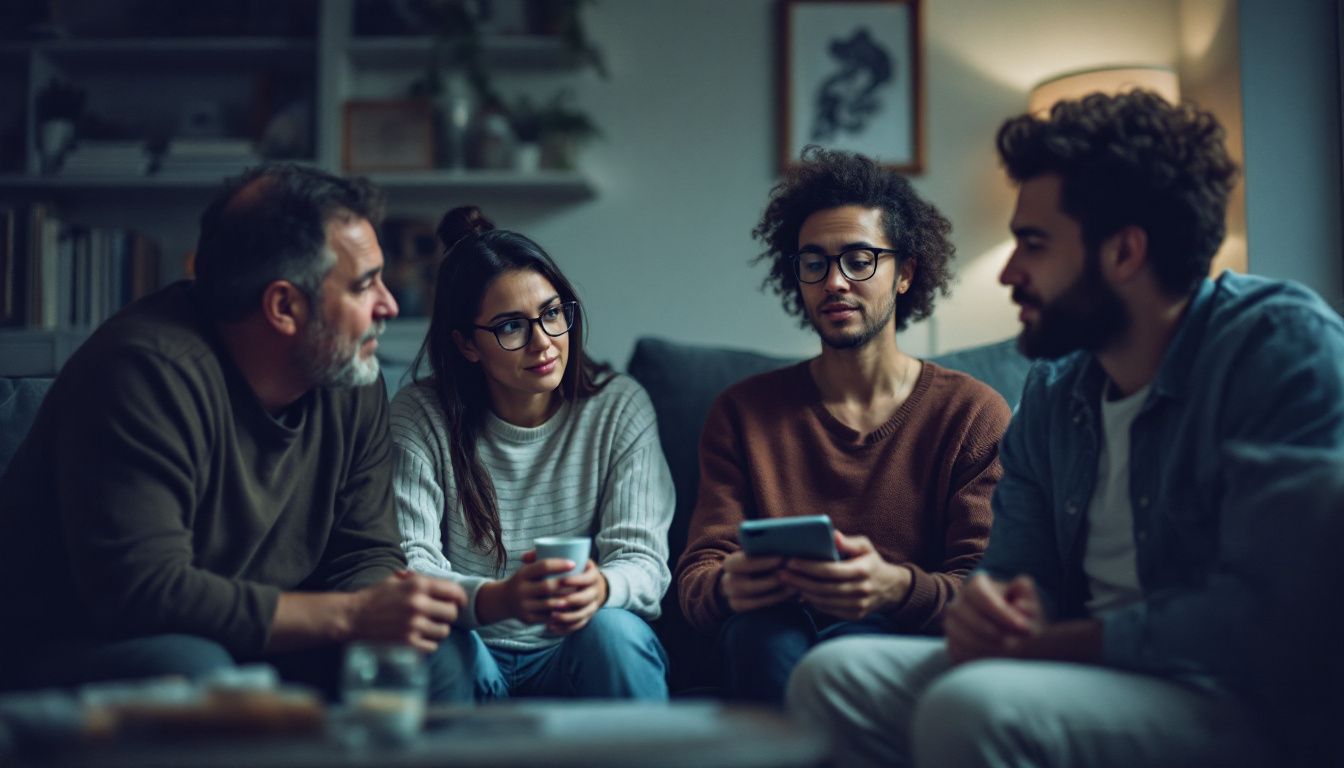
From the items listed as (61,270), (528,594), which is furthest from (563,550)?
(61,270)

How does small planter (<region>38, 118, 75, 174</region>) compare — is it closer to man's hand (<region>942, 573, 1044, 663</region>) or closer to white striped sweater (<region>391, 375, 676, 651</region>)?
white striped sweater (<region>391, 375, 676, 651</region>)

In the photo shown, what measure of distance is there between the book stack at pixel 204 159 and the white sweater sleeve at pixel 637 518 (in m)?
1.78

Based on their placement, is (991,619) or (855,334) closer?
(991,619)

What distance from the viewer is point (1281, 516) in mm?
1245

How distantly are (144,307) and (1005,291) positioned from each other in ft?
7.88

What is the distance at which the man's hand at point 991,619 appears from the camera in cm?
146

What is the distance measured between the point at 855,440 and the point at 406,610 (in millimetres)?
902

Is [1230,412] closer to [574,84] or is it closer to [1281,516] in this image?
[1281,516]

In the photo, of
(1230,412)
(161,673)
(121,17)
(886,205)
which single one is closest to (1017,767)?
(1230,412)

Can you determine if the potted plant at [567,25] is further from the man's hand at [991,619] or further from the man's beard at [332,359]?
the man's hand at [991,619]

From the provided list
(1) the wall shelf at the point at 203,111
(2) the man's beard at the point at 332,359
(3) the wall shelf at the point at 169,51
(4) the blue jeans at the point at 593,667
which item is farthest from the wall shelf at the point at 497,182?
(4) the blue jeans at the point at 593,667

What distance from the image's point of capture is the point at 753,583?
5.70 ft

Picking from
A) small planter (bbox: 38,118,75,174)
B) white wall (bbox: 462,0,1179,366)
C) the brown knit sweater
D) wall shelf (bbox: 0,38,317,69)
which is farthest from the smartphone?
small planter (bbox: 38,118,75,174)

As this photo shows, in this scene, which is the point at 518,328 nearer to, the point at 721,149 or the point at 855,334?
the point at 855,334
